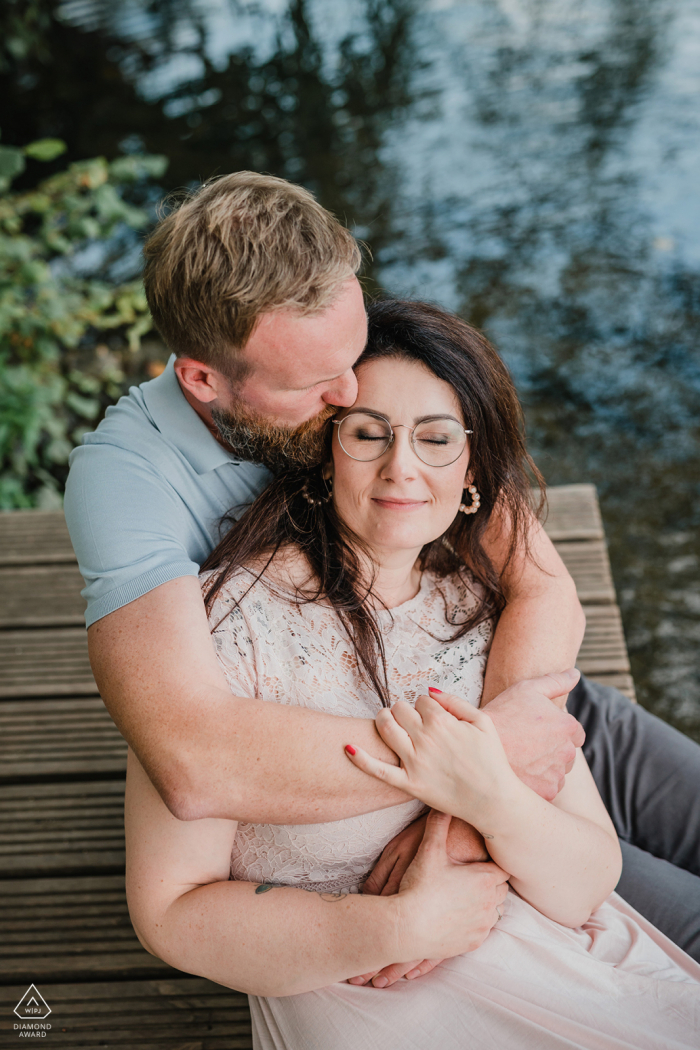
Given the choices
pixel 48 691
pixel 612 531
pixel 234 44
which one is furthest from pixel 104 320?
pixel 234 44

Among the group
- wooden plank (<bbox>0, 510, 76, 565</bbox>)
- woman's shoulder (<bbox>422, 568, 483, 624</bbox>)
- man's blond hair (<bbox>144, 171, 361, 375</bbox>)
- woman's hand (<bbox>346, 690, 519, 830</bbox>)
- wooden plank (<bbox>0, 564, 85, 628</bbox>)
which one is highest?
man's blond hair (<bbox>144, 171, 361, 375</bbox>)

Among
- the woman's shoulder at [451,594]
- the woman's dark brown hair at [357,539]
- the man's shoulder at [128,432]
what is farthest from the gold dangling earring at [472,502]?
the man's shoulder at [128,432]

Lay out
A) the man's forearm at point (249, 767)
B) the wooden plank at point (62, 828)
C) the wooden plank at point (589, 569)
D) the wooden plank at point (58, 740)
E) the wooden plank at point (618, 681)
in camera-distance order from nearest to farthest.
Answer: the man's forearm at point (249, 767)
the wooden plank at point (62, 828)
the wooden plank at point (58, 740)
the wooden plank at point (618, 681)
the wooden plank at point (589, 569)

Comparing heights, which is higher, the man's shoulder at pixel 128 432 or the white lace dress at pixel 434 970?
the man's shoulder at pixel 128 432

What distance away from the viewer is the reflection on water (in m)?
4.17

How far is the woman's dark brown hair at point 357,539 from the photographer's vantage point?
1688 mm

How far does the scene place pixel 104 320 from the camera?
415 centimetres

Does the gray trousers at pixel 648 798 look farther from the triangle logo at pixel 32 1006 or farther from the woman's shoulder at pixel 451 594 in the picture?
the triangle logo at pixel 32 1006

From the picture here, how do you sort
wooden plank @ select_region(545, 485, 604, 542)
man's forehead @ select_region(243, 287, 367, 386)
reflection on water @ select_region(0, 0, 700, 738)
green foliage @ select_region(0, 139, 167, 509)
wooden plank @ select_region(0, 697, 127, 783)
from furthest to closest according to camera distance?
1. reflection on water @ select_region(0, 0, 700, 738)
2. green foliage @ select_region(0, 139, 167, 509)
3. wooden plank @ select_region(545, 485, 604, 542)
4. wooden plank @ select_region(0, 697, 127, 783)
5. man's forehead @ select_region(243, 287, 367, 386)

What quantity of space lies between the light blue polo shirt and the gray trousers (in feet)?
3.38

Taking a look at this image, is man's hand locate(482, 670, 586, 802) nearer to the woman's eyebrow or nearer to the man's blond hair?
the woman's eyebrow

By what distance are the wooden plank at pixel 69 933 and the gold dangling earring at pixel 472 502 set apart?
1204 millimetres

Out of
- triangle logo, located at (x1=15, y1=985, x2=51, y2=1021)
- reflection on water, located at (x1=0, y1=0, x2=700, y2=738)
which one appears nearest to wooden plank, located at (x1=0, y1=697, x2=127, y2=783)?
triangle logo, located at (x1=15, y1=985, x2=51, y2=1021)

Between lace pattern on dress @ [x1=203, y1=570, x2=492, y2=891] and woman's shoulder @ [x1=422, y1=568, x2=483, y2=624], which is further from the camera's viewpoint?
woman's shoulder @ [x1=422, y1=568, x2=483, y2=624]
